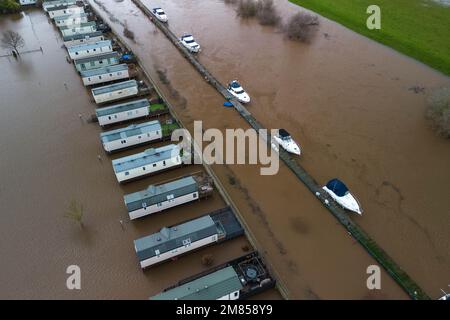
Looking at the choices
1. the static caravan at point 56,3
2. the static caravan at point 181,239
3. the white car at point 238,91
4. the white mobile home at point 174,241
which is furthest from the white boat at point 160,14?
the white mobile home at point 174,241

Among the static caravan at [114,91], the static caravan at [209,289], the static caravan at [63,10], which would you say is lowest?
the static caravan at [209,289]

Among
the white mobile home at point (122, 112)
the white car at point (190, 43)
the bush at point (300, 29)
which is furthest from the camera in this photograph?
the bush at point (300, 29)

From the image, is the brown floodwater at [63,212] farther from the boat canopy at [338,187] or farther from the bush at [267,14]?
the bush at [267,14]

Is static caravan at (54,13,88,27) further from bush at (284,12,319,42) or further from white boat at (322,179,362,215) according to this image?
white boat at (322,179,362,215)

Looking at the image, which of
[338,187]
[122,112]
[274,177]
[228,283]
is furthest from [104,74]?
[228,283]

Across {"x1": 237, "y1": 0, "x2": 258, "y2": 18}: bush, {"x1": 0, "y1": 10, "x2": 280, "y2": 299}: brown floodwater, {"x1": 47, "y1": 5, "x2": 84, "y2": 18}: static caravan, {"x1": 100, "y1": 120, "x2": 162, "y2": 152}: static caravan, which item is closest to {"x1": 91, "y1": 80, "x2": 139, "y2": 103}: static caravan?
{"x1": 0, "y1": 10, "x2": 280, "y2": 299}: brown floodwater
